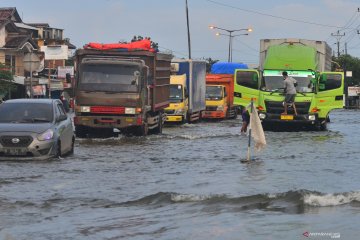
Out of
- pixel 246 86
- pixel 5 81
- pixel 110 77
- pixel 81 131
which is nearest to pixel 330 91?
pixel 246 86

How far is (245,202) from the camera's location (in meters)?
9.91

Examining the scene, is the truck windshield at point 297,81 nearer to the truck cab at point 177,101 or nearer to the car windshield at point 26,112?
the truck cab at point 177,101

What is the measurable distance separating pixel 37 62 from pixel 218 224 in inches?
726

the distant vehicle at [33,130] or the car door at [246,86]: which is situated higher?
the car door at [246,86]

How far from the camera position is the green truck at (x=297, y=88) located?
83.7ft

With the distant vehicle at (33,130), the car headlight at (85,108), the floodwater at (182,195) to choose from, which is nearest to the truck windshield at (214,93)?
the car headlight at (85,108)

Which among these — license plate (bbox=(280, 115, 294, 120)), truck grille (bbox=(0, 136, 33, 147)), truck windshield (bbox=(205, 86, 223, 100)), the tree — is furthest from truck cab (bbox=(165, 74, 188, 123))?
truck grille (bbox=(0, 136, 33, 147))

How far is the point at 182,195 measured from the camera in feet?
34.1

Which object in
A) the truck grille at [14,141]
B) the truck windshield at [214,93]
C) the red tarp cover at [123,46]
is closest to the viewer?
the truck grille at [14,141]

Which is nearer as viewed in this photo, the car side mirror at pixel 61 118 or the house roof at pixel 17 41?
the car side mirror at pixel 61 118

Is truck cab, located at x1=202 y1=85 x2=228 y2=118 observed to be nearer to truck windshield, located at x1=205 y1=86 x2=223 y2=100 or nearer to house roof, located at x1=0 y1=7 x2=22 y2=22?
truck windshield, located at x1=205 y1=86 x2=223 y2=100

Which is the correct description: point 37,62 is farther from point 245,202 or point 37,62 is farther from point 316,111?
point 245,202

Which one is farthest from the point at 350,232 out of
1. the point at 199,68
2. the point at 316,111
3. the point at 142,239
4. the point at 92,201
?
the point at 199,68

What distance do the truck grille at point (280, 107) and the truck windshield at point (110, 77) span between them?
19.9ft
